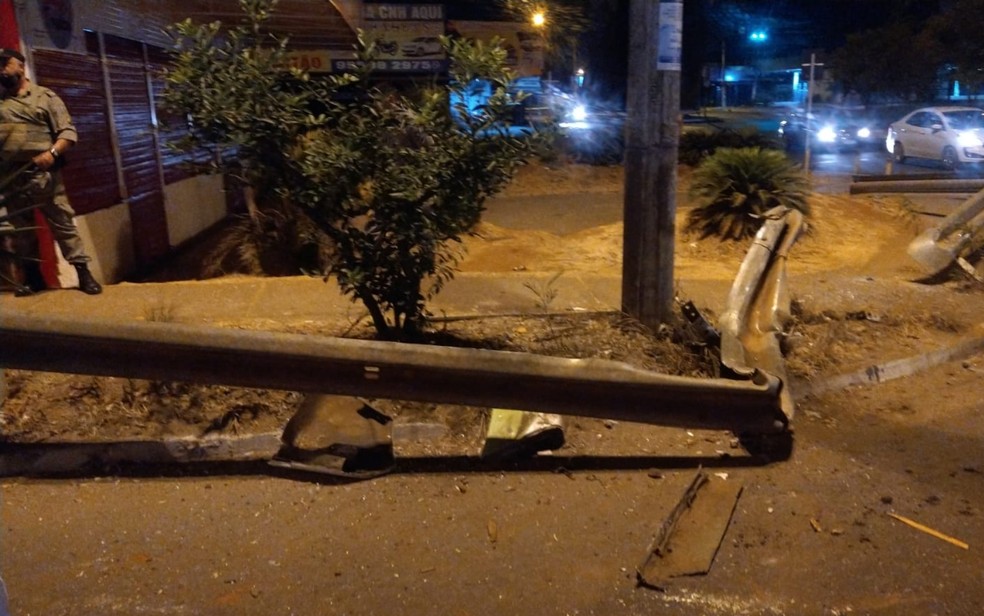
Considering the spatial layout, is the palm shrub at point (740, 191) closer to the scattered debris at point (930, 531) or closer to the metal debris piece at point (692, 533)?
the metal debris piece at point (692, 533)

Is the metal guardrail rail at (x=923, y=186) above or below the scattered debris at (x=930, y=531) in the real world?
above

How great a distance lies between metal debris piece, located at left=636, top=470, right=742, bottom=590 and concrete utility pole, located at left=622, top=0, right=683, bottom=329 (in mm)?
1792

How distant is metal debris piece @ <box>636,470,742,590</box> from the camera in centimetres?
406

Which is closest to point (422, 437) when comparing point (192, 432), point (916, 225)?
point (192, 432)

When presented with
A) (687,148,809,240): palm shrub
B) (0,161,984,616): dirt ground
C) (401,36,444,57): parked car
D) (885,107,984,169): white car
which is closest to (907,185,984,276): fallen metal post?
(687,148,809,240): palm shrub

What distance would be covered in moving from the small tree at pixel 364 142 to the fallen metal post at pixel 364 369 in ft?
2.61

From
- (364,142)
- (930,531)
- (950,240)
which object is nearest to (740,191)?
(950,240)

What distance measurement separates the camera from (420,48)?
64.0 feet

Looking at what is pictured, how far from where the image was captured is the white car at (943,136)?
23.5 m

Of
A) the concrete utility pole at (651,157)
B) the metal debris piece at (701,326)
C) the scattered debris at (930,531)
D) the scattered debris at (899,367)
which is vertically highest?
the concrete utility pole at (651,157)

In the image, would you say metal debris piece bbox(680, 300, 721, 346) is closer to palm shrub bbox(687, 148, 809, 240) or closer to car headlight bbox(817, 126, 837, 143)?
palm shrub bbox(687, 148, 809, 240)

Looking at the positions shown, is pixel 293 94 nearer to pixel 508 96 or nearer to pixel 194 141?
pixel 194 141

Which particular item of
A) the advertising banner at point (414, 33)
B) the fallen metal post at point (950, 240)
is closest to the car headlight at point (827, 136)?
the advertising banner at point (414, 33)

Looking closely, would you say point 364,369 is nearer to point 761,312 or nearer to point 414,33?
point 761,312
